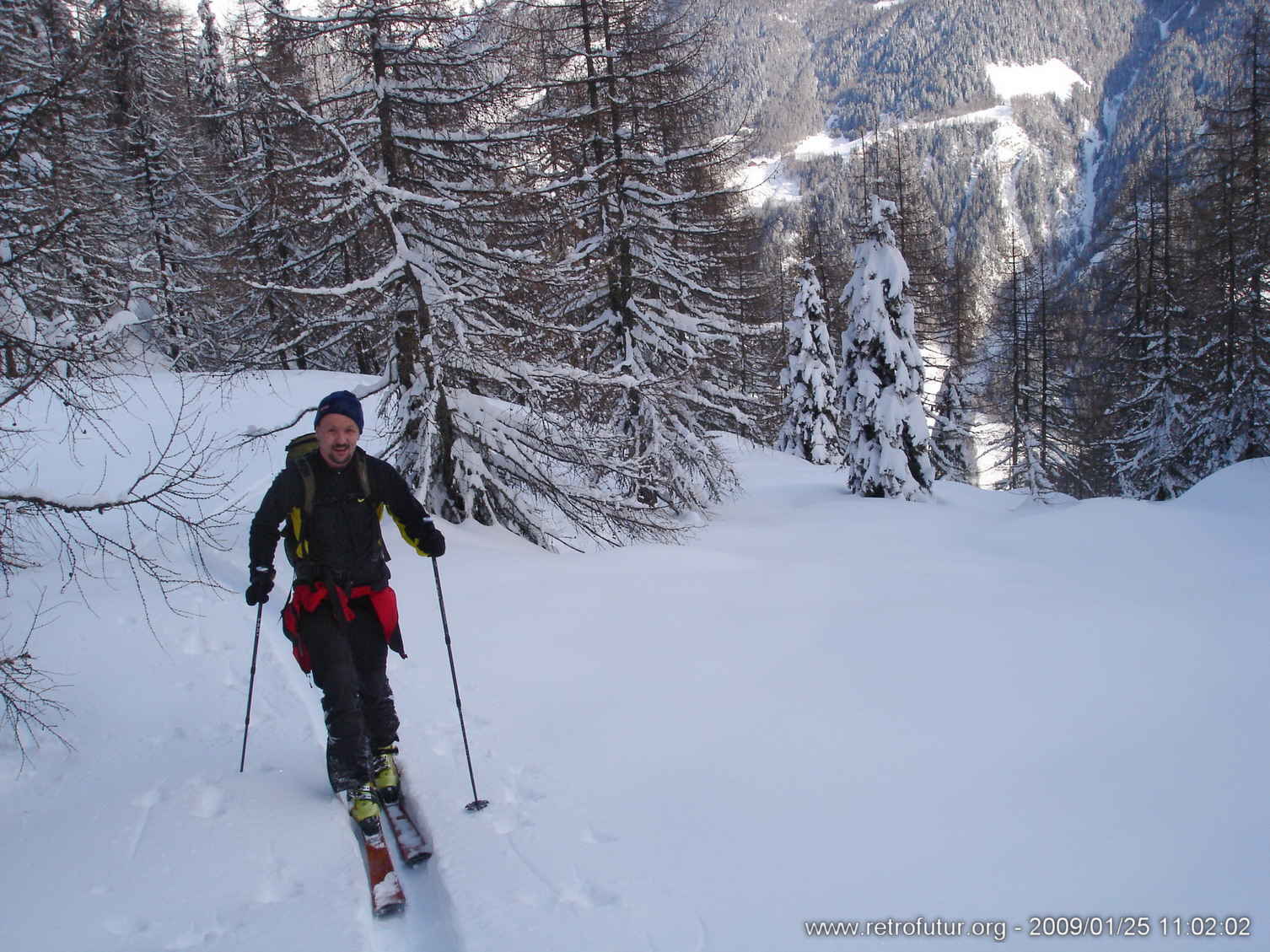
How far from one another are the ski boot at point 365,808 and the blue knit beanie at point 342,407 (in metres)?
2.01

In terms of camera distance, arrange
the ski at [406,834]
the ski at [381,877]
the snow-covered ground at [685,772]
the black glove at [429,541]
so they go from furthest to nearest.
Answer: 1. the black glove at [429,541]
2. the ski at [406,834]
3. the ski at [381,877]
4. the snow-covered ground at [685,772]

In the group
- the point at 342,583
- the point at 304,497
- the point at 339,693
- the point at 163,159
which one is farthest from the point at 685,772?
the point at 163,159

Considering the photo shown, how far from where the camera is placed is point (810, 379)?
2931cm

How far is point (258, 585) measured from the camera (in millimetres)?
3744

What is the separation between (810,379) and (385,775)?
27410mm

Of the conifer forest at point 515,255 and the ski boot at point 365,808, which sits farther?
the conifer forest at point 515,255

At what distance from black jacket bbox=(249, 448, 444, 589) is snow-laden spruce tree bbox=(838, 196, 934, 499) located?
54.8ft

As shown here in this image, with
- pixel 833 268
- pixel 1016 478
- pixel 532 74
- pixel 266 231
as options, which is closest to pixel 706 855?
pixel 266 231

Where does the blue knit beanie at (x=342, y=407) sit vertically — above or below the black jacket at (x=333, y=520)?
above

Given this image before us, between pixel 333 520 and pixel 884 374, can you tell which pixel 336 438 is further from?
pixel 884 374

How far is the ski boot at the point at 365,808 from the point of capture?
361cm

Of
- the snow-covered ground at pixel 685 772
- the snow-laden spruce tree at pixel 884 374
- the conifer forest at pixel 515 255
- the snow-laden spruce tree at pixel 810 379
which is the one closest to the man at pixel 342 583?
the snow-covered ground at pixel 685 772
